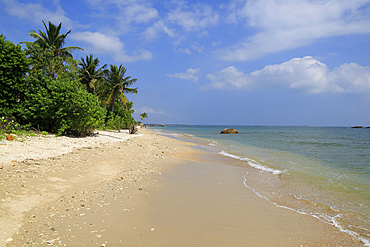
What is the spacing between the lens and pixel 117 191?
6.09 metres

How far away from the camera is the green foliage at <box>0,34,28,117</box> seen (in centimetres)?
1534

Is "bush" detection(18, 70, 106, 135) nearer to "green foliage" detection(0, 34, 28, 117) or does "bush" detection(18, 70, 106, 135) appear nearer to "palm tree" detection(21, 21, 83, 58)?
"green foliage" detection(0, 34, 28, 117)

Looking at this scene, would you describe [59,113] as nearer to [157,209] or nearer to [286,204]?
[157,209]

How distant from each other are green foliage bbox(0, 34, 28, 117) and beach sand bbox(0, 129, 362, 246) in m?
10.2

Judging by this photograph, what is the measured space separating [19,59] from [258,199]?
19172mm

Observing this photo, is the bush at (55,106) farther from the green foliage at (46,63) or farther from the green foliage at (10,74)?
the green foliage at (46,63)

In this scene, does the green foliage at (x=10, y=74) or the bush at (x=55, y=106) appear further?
the bush at (x=55, y=106)

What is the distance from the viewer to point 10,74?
15820 mm

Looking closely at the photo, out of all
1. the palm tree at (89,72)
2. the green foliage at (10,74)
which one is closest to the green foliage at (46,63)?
the green foliage at (10,74)

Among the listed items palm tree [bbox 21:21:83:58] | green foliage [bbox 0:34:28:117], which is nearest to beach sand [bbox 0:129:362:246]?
green foliage [bbox 0:34:28:117]

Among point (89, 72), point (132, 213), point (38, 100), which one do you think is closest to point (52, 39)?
point (89, 72)

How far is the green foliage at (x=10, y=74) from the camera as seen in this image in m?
15.3

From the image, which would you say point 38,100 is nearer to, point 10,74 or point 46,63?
point 10,74

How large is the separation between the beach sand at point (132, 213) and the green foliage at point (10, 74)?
10.2 metres
